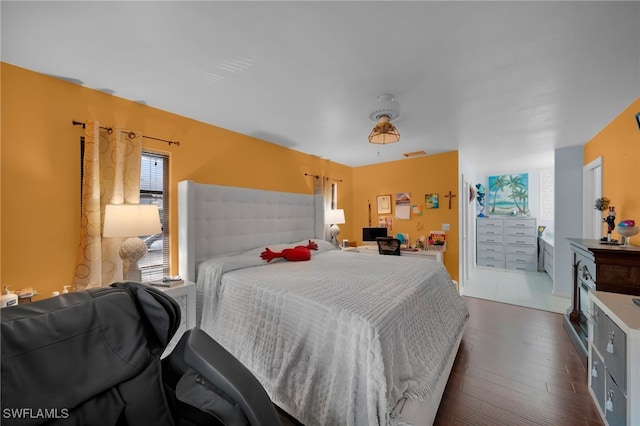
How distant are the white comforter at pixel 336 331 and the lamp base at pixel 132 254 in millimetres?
589

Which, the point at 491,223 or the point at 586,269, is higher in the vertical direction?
the point at 491,223

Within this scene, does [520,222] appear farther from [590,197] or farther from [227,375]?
[227,375]

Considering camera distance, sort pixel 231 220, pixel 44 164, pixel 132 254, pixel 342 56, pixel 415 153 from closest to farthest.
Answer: pixel 342 56 < pixel 44 164 < pixel 132 254 < pixel 231 220 < pixel 415 153

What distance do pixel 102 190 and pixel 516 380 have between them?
3.86 metres

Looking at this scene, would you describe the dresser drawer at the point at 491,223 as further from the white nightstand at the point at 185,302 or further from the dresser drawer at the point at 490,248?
the white nightstand at the point at 185,302

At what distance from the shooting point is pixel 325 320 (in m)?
1.54

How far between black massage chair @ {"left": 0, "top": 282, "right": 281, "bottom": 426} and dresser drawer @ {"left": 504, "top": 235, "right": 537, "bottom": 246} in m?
6.96

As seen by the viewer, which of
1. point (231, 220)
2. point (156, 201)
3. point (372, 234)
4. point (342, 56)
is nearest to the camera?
point (342, 56)

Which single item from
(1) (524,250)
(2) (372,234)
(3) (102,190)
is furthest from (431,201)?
(3) (102,190)

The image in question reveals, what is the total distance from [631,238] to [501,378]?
2065mm

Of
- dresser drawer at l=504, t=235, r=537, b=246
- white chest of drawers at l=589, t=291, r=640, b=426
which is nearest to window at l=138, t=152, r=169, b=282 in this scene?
white chest of drawers at l=589, t=291, r=640, b=426

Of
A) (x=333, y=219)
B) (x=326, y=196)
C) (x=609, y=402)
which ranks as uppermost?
(x=326, y=196)

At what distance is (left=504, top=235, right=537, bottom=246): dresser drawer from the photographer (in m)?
5.83

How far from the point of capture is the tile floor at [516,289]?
3.90 metres
